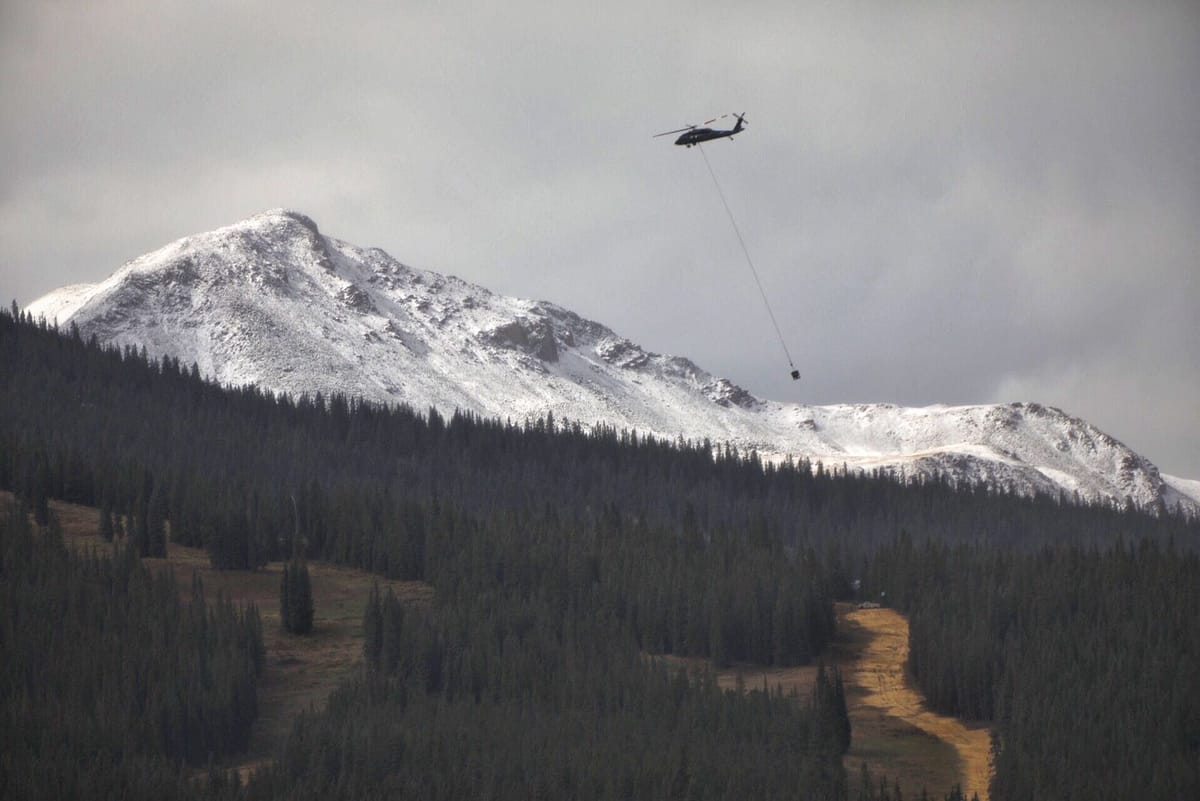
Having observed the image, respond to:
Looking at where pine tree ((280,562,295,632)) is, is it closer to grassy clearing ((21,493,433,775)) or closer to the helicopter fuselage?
grassy clearing ((21,493,433,775))

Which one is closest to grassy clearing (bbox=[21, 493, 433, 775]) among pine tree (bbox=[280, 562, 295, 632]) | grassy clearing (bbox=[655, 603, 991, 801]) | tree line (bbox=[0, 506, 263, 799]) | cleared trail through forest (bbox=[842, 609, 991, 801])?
pine tree (bbox=[280, 562, 295, 632])

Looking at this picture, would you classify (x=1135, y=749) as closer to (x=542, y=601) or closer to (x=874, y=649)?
(x=874, y=649)

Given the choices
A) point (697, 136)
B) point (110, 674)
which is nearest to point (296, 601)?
point (110, 674)

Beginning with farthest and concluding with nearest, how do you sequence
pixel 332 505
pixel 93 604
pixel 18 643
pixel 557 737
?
pixel 332 505, pixel 93 604, pixel 18 643, pixel 557 737

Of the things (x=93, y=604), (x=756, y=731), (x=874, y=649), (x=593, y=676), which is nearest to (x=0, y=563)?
(x=93, y=604)

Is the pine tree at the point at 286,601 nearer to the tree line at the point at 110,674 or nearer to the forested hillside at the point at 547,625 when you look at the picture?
the tree line at the point at 110,674

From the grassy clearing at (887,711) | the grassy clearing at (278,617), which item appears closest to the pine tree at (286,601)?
the grassy clearing at (278,617)

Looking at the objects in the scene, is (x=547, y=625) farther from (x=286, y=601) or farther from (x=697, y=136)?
(x=697, y=136)
